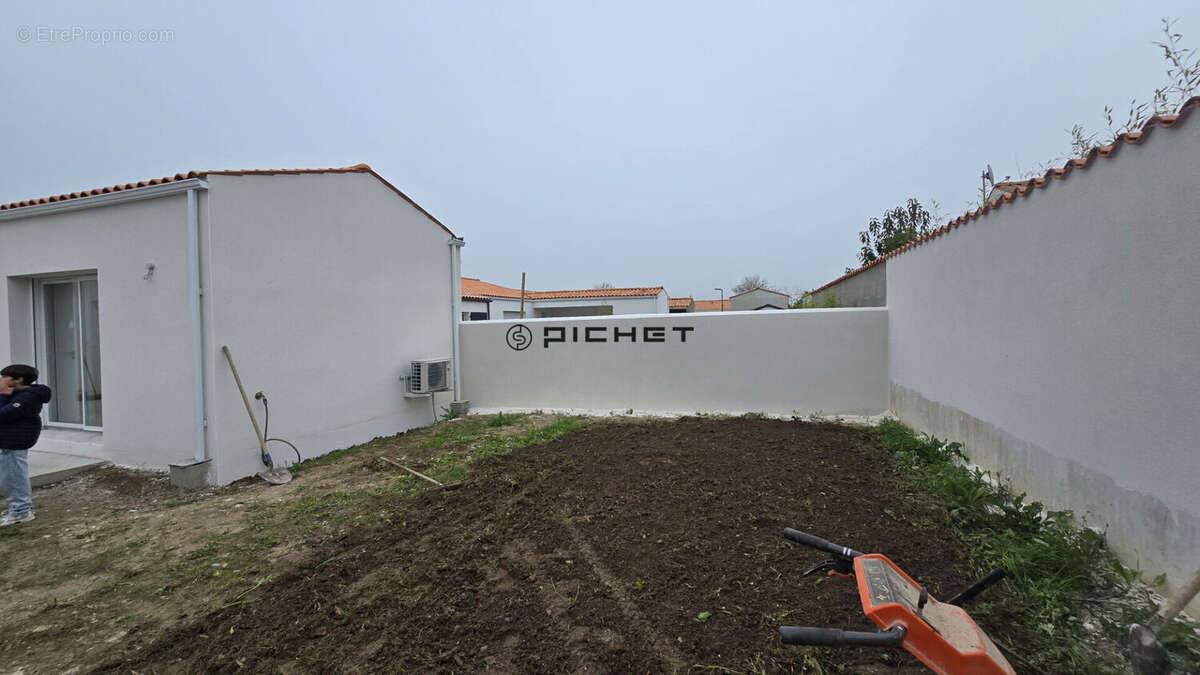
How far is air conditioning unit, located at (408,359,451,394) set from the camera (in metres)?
8.51

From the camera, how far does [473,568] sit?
351cm

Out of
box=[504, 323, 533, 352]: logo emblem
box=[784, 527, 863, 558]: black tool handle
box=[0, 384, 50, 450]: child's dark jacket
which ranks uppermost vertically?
box=[504, 323, 533, 352]: logo emblem

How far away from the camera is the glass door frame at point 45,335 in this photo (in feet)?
21.7

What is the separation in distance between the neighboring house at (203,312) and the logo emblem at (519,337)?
7.97 ft

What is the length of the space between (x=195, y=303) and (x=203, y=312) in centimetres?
12

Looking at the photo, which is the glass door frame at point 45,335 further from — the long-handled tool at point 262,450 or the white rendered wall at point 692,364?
the white rendered wall at point 692,364

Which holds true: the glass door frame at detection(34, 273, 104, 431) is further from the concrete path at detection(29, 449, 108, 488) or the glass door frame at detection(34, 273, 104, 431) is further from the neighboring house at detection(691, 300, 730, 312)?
the neighboring house at detection(691, 300, 730, 312)

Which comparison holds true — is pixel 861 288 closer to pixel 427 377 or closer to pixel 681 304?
pixel 427 377

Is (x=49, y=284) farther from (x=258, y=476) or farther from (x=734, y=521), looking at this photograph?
(x=734, y=521)

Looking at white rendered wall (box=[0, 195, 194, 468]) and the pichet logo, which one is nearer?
white rendered wall (box=[0, 195, 194, 468])

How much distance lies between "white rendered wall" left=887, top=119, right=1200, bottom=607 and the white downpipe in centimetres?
778

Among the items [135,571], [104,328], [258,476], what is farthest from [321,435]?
[135,571]


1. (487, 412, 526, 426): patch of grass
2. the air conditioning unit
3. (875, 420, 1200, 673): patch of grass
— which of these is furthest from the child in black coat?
(875, 420, 1200, 673): patch of grass

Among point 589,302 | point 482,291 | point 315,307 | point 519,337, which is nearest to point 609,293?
point 589,302
